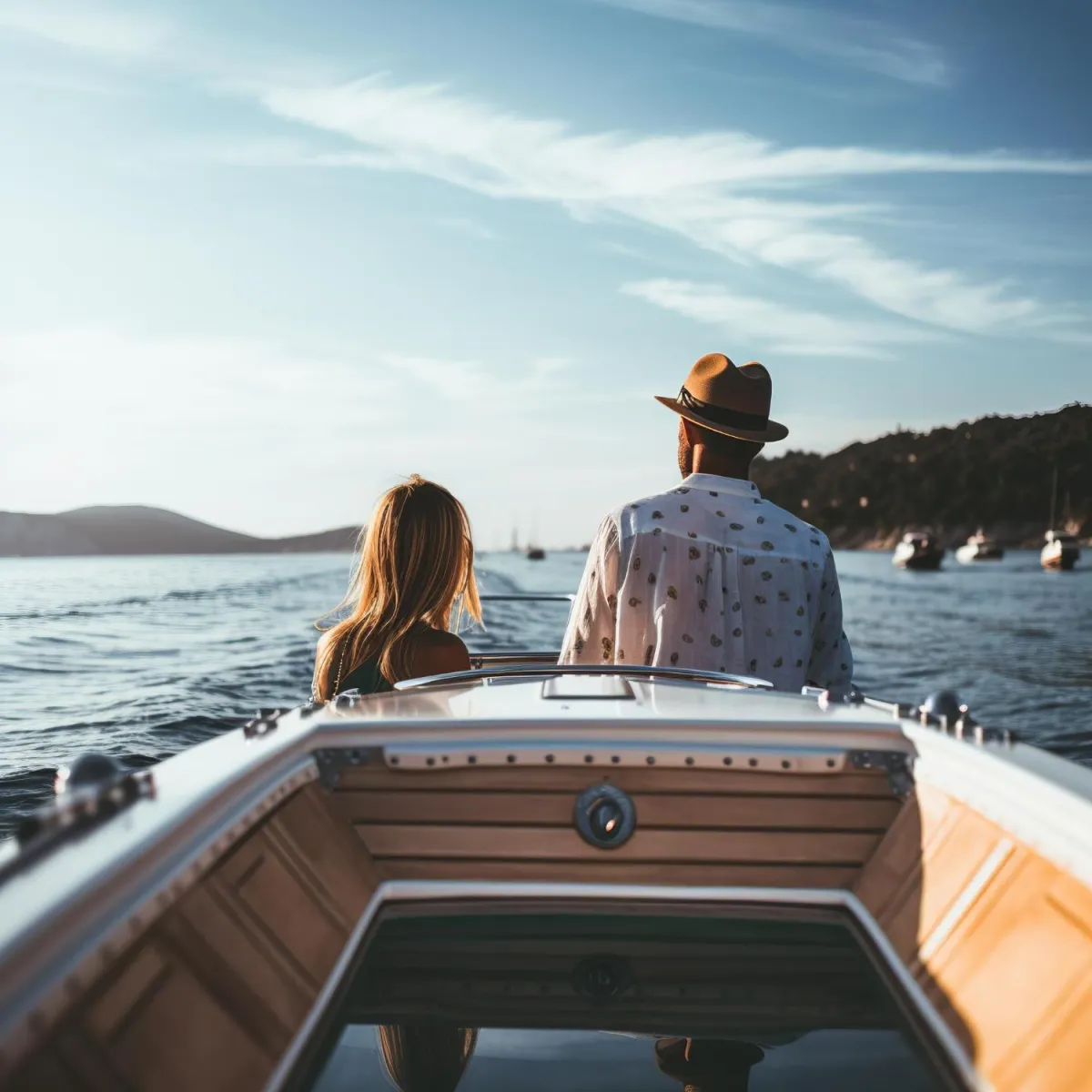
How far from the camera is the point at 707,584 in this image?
297 centimetres

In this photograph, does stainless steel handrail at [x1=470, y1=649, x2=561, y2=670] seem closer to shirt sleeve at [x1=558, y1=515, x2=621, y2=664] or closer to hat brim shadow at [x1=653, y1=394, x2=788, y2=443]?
shirt sleeve at [x1=558, y1=515, x2=621, y2=664]

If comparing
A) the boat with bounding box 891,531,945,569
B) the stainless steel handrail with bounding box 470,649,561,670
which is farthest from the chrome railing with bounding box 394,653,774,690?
the boat with bounding box 891,531,945,569

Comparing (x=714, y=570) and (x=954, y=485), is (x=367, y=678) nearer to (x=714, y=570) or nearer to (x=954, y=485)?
(x=714, y=570)

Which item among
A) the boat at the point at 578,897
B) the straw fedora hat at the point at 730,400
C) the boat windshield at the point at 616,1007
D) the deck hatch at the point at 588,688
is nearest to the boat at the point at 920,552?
the straw fedora hat at the point at 730,400

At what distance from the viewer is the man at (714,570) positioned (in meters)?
2.97

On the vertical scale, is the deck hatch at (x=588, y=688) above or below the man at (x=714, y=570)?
below

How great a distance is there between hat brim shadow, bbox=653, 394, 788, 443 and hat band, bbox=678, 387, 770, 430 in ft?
0.05

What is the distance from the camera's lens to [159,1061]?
1.36 metres

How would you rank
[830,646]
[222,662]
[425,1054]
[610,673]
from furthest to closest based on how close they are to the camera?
[222,662] < [830,646] < [610,673] < [425,1054]

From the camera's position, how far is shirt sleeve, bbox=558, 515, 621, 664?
3.01 meters

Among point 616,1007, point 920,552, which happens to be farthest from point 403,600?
point 920,552

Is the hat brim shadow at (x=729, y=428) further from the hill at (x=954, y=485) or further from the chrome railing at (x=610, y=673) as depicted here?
the hill at (x=954, y=485)

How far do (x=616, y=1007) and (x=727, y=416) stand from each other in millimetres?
1824

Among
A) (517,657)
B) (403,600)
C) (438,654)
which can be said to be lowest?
(517,657)
